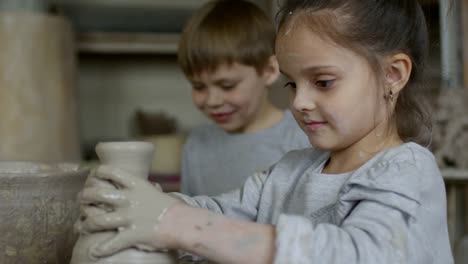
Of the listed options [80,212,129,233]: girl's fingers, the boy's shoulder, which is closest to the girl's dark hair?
[80,212,129,233]: girl's fingers

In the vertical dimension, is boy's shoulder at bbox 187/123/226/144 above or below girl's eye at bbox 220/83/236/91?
below

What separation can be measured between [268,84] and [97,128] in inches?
87.1

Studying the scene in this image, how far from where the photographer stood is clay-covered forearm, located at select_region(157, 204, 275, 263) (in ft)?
2.84

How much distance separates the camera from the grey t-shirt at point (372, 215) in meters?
0.86

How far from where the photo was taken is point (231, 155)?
212 cm

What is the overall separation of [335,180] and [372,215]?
0.69ft

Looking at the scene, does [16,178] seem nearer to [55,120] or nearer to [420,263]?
[420,263]

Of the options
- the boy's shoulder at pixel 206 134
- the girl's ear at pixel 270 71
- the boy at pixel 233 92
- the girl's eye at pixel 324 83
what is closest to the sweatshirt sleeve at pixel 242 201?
the girl's eye at pixel 324 83

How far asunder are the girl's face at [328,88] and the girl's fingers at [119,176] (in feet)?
0.98

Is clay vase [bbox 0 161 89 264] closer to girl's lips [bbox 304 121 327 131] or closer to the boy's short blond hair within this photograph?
girl's lips [bbox 304 121 327 131]

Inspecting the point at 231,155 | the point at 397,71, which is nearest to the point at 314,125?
the point at 397,71

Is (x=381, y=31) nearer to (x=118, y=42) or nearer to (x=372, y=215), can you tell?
(x=372, y=215)

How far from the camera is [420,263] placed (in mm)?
942

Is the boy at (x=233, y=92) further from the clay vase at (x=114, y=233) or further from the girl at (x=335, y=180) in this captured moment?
the clay vase at (x=114, y=233)
